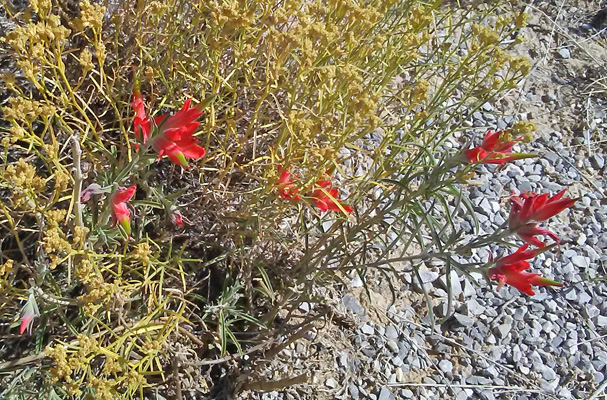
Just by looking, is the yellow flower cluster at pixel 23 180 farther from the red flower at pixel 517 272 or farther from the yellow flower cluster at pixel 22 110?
the red flower at pixel 517 272

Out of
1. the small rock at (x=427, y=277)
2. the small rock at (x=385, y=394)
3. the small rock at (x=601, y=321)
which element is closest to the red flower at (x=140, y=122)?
the small rock at (x=385, y=394)

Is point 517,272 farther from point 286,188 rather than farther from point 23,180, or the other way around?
point 23,180

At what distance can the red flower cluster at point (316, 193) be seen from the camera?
1.66m

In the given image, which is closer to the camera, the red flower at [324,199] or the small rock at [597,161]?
the red flower at [324,199]

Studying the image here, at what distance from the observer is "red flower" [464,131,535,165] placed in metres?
1.58

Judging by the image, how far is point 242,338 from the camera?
204cm

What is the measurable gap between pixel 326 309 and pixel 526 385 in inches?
29.2

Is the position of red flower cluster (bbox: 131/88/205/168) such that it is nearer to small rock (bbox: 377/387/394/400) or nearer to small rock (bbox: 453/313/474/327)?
small rock (bbox: 377/387/394/400)

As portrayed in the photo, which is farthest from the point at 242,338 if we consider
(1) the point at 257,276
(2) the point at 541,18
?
(2) the point at 541,18

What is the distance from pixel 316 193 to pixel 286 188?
3.7 inches

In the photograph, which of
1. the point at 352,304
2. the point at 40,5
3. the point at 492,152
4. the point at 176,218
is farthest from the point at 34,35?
the point at 352,304

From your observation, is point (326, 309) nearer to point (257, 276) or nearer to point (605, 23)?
point (257, 276)

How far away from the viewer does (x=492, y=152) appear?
157 centimetres

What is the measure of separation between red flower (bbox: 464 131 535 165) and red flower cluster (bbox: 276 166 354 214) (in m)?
0.34
